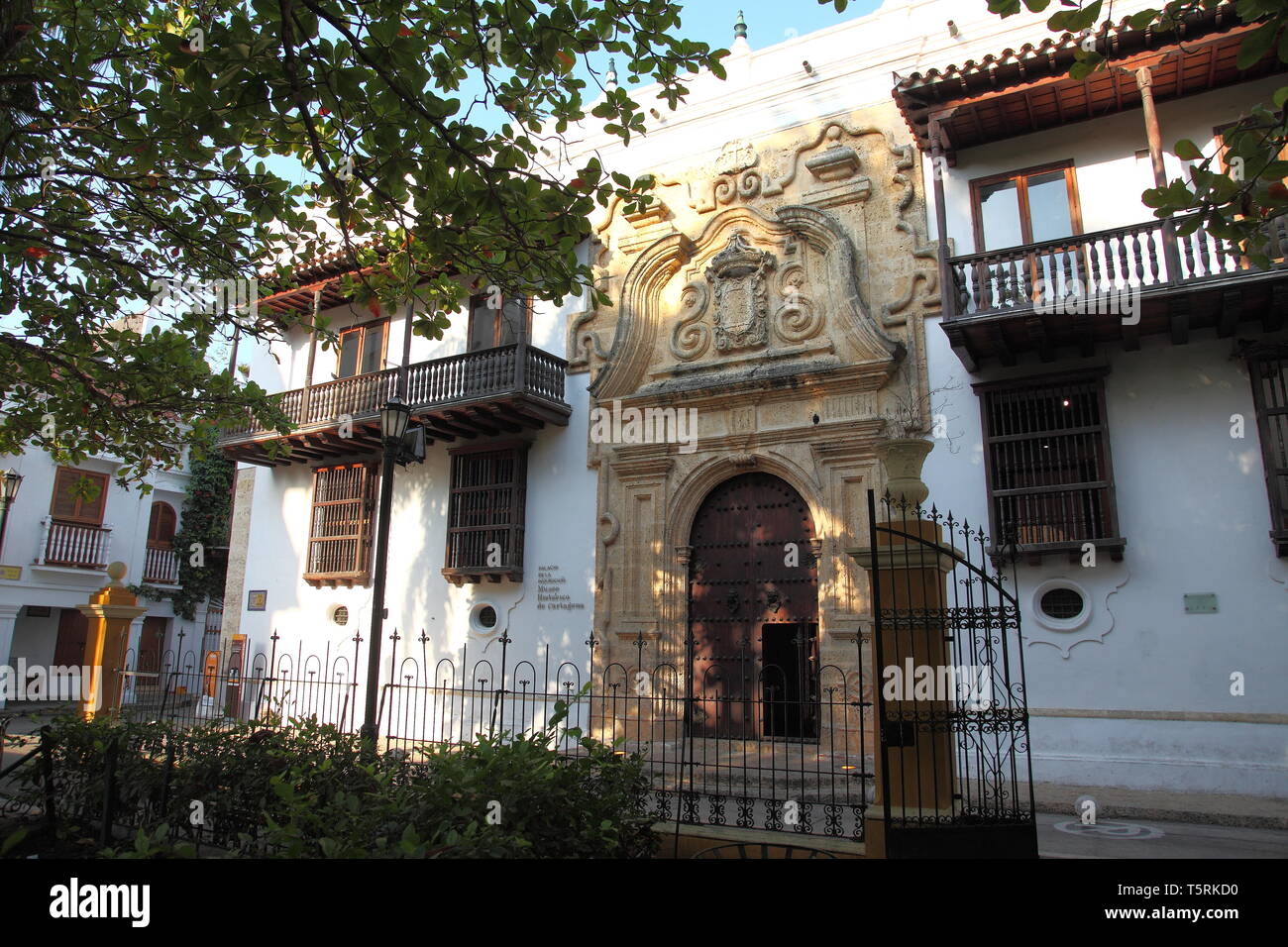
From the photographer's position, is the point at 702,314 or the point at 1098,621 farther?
the point at 702,314

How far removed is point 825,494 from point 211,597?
2012 centimetres

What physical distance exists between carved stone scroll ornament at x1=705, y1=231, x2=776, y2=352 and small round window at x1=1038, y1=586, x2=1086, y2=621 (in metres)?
4.82

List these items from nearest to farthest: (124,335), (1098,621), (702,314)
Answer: (124,335)
(1098,621)
(702,314)

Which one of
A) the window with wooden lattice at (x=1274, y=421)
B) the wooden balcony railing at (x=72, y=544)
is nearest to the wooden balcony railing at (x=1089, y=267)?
the window with wooden lattice at (x=1274, y=421)

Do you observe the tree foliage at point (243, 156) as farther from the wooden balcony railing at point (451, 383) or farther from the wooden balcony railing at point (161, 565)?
the wooden balcony railing at point (161, 565)

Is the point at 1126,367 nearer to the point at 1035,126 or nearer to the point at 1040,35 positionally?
the point at 1035,126

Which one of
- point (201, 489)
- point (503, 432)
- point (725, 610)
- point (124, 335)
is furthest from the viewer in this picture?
point (201, 489)

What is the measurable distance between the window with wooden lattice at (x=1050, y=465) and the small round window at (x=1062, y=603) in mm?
441

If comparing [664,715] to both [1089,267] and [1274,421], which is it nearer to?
[1089,267]

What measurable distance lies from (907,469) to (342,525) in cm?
1136

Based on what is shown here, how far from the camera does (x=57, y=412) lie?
7855 mm

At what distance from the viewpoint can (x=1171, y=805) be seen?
25.1 feet

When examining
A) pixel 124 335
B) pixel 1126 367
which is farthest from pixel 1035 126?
pixel 124 335

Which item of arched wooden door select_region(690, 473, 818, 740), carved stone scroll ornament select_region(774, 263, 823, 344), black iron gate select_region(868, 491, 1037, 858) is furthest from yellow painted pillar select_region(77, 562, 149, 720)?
black iron gate select_region(868, 491, 1037, 858)
